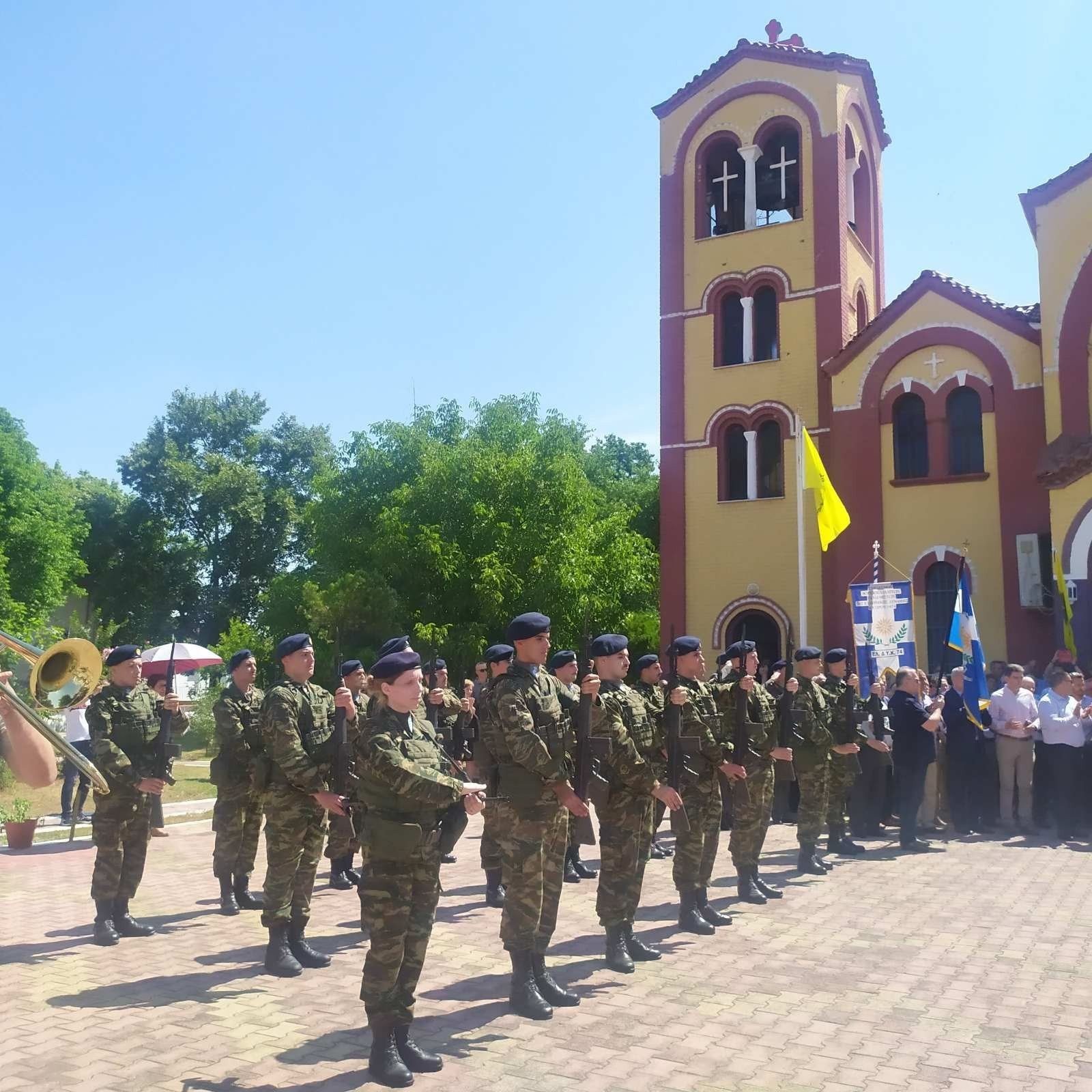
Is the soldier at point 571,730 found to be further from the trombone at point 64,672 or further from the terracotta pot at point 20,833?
the terracotta pot at point 20,833

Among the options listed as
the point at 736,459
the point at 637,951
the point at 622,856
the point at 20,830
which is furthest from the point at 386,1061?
the point at 736,459

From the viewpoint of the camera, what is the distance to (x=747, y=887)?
352 inches

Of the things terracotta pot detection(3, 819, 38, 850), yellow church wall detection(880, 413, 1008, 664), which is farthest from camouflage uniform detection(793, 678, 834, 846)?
yellow church wall detection(880, 413, 1008, 664)

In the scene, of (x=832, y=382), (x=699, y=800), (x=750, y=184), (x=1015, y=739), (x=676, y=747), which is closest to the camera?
(x=676, y=747)

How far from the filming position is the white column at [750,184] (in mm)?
24156

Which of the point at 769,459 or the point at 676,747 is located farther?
the point at 769,459

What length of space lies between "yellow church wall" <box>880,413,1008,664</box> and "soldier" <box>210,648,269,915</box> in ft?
52.0

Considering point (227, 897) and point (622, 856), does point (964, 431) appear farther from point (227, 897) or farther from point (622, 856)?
point (227, 897)

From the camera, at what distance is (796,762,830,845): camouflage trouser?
10.3 metres

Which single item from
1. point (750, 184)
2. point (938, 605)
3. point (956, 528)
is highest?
point (750, 184)

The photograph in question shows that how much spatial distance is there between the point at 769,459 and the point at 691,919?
16929 mm

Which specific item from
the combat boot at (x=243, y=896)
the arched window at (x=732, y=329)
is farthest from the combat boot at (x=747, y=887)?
the arched window at (x=732, y=329)

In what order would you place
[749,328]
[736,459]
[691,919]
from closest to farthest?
1. [691,919]
2. [749,328]
3. [736,459]

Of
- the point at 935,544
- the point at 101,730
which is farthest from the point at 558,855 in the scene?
the point at 935,544
